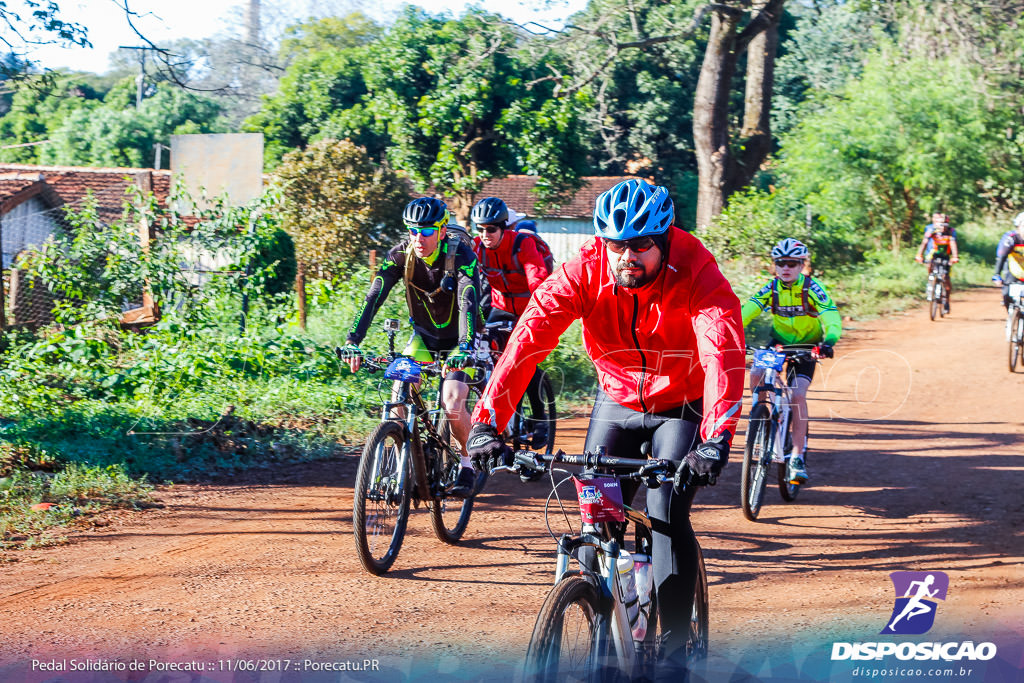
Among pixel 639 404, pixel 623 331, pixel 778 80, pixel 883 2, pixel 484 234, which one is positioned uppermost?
pixel 778 80

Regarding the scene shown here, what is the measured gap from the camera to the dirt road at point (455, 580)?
184 inches

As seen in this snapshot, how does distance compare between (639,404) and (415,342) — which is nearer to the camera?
(639,404)

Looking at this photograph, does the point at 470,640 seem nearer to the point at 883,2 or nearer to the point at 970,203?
the point at 883,2

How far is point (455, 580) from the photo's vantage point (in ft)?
19.0

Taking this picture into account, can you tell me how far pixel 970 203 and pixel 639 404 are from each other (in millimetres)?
23994

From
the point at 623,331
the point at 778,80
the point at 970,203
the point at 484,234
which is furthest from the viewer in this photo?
the point at 778,80

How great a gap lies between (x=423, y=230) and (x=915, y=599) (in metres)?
3.68

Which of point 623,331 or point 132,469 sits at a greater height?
point 623,331

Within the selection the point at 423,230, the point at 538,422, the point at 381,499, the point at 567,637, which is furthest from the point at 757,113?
the point at 567,637

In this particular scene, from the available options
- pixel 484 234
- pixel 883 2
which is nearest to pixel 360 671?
pixel 484 234

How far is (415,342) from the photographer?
6.79 meters

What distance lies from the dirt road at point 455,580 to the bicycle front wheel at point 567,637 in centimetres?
119

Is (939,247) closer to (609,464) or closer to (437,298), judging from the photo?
(437,298)

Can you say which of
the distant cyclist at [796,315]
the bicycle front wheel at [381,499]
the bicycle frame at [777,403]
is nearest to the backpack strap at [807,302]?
the distant cyclist at [796,315]
